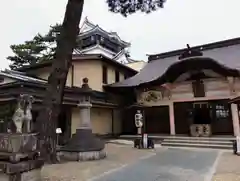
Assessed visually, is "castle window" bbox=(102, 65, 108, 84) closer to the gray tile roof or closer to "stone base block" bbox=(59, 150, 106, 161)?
the gray tile roof

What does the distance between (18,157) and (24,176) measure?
432mm

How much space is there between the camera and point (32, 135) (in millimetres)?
5254

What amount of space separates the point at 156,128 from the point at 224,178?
10897 millimetres

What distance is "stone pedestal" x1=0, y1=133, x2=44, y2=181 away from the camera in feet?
15.6

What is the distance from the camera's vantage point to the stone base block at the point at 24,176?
4.76 meters

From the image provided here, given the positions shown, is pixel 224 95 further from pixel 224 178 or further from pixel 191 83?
pixel 224 178

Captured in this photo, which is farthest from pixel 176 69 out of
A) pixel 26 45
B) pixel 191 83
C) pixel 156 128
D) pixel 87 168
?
Answer: pixel 26 45

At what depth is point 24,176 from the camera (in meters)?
4.87

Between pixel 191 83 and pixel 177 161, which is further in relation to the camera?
pixel 191 83

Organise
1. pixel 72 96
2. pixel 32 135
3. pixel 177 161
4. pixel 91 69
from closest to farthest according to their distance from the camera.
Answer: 1. pixel 32 135
2. pixel 177 161
3. pixel 72 96
4. pixel 91 69

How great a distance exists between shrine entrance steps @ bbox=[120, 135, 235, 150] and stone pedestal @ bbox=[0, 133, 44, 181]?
358 inches

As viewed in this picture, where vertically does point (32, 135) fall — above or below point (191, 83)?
below

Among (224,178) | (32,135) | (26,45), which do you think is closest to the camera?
(32,135)

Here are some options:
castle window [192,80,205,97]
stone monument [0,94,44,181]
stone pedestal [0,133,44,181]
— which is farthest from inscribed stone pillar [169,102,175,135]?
stone pedestal [0,133,44,181]
